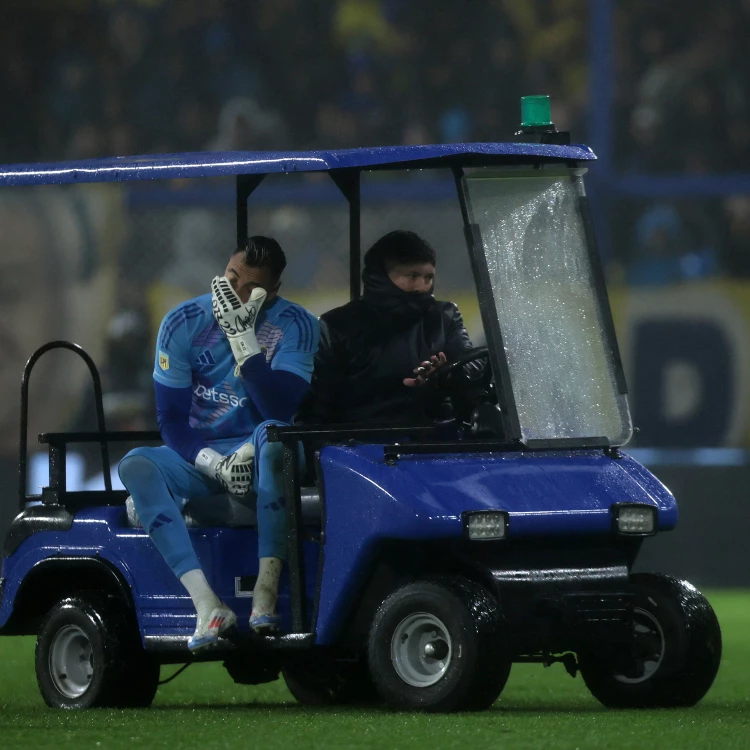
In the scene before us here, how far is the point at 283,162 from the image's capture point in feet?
20.9

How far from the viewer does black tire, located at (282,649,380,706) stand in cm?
710

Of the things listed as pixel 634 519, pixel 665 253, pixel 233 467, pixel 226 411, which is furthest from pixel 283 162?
pixel 665 253

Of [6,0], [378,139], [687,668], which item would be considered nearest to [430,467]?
[687,668]

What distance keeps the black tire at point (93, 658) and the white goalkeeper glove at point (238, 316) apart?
995 millimetres

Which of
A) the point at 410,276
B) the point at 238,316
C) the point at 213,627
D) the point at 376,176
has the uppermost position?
the point at 376,176

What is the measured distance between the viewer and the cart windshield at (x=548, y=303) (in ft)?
21.2

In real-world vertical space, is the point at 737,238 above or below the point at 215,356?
above

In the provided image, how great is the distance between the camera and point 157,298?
1348 cm

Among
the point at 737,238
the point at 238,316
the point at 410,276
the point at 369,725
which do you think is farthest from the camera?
the point at 737,238

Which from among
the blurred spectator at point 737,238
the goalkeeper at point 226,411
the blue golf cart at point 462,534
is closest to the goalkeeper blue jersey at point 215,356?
the goalkeeper at point 226,411

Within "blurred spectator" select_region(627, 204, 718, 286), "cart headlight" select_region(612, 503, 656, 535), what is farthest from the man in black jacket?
"blurred spectator" select_region(627, 204, 718, 286)

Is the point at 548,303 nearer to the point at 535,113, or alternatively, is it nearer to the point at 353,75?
the point at 535,113

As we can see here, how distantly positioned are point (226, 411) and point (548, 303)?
3.69ft

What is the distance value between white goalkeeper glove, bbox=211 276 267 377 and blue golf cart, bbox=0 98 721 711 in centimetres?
32
